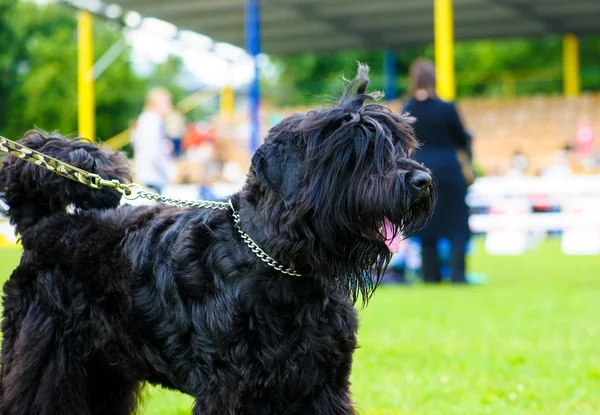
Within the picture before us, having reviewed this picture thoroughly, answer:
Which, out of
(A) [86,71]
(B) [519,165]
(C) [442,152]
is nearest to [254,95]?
(A) [86,71]

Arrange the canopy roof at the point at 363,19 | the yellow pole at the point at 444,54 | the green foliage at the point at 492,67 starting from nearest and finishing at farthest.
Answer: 1. the yellow pole at the point at 444,54
2. the canopy roof at the point at 363,19
3. the green foliage at the point at 492,67

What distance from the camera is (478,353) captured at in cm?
700

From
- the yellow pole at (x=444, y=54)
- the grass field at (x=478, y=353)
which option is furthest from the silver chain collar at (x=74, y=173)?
the yellow pole at (x=444, y=54)

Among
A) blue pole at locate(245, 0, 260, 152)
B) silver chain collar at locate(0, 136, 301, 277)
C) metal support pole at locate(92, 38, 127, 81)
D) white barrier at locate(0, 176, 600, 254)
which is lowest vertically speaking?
white barrier at locate(0, 176, 600, 254)

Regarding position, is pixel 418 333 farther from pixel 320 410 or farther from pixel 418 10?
pixel 418 10

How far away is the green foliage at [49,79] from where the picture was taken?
1599 inches

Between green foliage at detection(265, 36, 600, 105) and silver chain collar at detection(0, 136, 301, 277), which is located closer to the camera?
silver chain collar at detection(0, 136, 301, 277)

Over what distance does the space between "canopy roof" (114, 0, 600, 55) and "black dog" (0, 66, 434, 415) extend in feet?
70.5

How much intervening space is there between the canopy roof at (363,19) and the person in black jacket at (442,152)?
14997 mm

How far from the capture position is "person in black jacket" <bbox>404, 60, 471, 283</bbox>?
11344 millimetres

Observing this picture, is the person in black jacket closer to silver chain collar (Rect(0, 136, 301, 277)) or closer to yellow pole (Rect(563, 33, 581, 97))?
silver chain collar (Rect(0, 136, 301, 277))

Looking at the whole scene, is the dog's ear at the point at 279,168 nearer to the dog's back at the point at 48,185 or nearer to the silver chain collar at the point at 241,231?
the silver chain collar at the point at 241,231

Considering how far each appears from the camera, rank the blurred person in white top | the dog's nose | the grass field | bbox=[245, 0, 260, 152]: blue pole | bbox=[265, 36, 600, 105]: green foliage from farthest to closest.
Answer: bbox=[265, 36, 600, 105]: green foliage < bbox=[245, 0, 260, 152]: blue pole < the blurred person in white top < the grass field < the dog's nose

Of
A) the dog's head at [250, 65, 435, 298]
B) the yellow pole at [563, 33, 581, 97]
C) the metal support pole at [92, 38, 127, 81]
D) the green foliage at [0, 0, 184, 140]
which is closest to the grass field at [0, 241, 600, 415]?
the dog's head at [250, 65, 435, 298]
